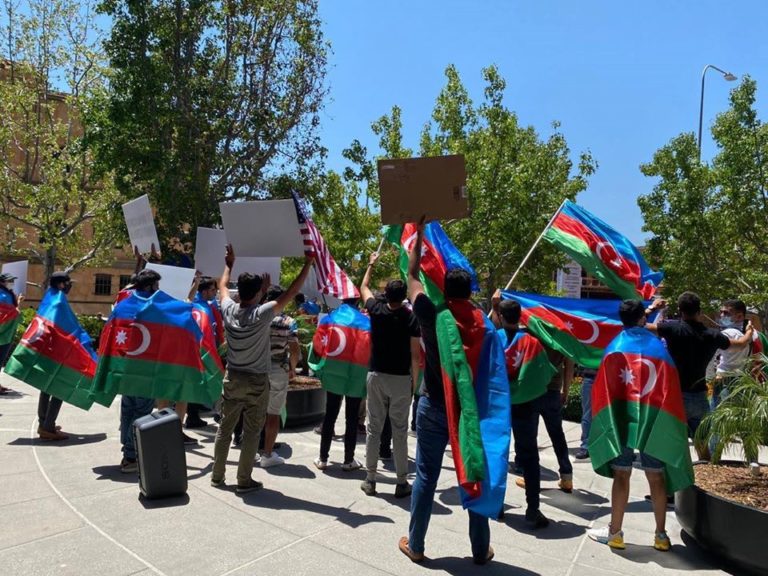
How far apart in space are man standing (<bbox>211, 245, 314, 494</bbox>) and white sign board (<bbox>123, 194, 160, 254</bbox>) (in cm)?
175

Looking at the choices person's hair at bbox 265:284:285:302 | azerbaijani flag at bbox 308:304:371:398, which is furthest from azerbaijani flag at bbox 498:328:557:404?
person's hair at bbox 265:284:285:302

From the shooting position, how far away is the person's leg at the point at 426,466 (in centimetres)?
406

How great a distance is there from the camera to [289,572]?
3781mm

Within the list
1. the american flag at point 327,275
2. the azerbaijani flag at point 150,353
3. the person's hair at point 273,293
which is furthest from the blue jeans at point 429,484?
the azerbaijani flag at point 150,353

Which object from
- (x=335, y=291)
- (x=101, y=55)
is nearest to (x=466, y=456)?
(x=335, y=291)

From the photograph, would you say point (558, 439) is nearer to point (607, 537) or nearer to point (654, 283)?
point (607, 537)

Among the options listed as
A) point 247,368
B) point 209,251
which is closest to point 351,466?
point 247,368

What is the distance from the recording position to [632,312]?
4.75m

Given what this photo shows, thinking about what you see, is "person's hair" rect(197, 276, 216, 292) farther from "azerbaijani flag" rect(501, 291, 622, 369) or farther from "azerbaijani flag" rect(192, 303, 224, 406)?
"azerbaijani flag" rect(501, 291, 622, 369)

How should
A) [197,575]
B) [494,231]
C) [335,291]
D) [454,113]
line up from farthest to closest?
[454,113] < [494,231] < [335,291] < [197,575]

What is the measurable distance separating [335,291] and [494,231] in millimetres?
12063

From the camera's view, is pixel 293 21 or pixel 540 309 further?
pixel 293 21

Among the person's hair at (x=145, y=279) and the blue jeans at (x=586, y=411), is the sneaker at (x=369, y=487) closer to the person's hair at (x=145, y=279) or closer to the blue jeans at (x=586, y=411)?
the person's hair at (x=145, y=279)

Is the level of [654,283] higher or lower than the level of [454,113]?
lower
